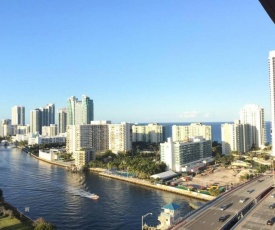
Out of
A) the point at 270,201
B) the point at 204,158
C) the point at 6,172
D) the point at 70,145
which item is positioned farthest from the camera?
the point at 70,145

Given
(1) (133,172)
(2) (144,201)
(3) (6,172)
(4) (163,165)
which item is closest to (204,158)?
(4) (163,165)

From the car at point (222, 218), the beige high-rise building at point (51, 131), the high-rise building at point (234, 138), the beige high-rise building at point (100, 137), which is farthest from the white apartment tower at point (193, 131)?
the beige high-rise building at point (51, 131)

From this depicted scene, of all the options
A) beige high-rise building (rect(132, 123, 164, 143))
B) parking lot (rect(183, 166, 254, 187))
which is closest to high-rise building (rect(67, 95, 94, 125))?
beige high-rise building (rect(132, 123, 164, 143))

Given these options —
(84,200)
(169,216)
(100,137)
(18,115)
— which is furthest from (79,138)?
(18,115)

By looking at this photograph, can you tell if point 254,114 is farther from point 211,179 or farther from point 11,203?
point 11,203

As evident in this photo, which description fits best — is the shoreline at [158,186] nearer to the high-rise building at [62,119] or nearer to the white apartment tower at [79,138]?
the white apartment tower at [79,138]

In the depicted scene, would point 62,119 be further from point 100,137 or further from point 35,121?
point 100,137
